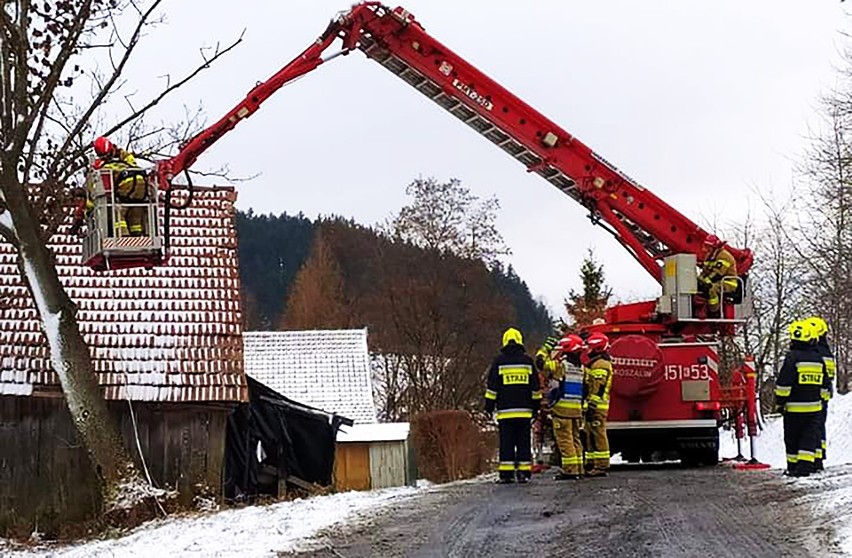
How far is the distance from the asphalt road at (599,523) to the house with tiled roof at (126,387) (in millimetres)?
6483

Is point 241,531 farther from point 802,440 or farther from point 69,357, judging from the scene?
point 802,440

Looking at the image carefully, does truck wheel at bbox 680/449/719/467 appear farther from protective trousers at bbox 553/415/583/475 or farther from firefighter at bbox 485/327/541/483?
firefighter at bbox 485/327/541/483

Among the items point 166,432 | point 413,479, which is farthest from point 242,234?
point 166,432

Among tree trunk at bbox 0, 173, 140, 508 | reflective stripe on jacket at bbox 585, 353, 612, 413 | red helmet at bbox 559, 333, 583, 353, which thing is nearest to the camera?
red helmet at bbox 559, 333, 583, 353

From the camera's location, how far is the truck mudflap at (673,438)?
53.0 ft

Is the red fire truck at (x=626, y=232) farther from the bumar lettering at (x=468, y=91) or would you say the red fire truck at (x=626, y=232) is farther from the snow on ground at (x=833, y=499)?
the snow on ground at (x=833, y=499)

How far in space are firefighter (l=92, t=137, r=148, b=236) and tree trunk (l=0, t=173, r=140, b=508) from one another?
2.70 m

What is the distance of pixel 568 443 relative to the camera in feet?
46.9

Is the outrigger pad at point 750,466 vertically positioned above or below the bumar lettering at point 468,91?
below

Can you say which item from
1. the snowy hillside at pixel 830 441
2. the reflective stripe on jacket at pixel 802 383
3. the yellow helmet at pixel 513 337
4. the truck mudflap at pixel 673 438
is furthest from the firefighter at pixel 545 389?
the snowy hillside at pixel 830 441

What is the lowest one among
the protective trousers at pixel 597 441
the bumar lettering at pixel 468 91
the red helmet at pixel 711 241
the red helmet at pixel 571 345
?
the protective trousers at pixel 597 441

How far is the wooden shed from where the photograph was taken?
34.4 meters

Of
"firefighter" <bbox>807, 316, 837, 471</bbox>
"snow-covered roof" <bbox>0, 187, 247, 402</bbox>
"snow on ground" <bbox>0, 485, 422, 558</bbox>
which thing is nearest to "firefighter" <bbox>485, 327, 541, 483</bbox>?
"snow on ground" <bbox>0, 485, 422, 558</bbox>

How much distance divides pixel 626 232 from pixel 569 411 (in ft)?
13.2
